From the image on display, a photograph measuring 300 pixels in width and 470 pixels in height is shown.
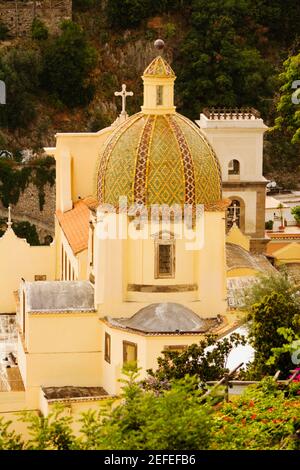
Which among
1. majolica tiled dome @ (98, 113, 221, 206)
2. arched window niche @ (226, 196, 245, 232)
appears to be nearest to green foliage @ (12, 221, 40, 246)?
arched window niche @ (226, 196, 245, 232)

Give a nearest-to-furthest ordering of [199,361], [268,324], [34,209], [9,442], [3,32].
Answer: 1. [9,442]
2. [268,324]
3. [199,361]
4. [34,209]
5. [3,32]

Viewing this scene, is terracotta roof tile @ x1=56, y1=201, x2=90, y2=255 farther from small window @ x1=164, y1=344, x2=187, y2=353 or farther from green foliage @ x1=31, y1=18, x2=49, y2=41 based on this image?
green foliage @ x1=31, y1=18, x2=49, y2=41

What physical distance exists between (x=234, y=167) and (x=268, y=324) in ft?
74.4

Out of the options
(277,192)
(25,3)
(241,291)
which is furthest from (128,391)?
(25,3)

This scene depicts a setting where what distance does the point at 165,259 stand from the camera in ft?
140

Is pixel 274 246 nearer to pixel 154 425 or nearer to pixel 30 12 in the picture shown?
pixel 30 12

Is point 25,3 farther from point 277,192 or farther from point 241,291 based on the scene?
point 241,291

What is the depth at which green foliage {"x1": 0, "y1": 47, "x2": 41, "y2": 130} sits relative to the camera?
79.3 m

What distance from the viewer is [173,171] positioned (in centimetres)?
4216

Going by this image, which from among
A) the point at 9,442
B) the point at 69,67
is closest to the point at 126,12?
the point at 69,67

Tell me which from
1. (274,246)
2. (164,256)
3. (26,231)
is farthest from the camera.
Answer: (26,231)

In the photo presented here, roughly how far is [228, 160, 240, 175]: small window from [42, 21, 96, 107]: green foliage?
66.4ft

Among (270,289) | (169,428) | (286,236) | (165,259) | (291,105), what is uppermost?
(291,105)
